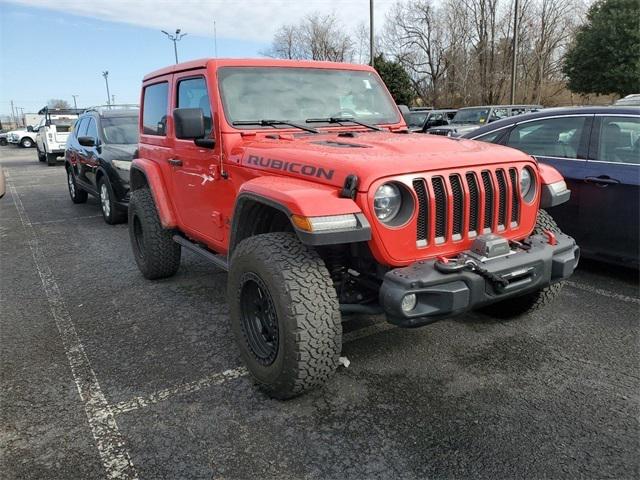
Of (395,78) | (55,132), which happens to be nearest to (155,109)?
(55,132)

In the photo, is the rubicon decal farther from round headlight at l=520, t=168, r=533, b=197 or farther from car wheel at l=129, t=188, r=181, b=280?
car wheel at l=129, t=188, r=181, b=280

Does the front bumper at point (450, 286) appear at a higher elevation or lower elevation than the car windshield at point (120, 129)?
lower

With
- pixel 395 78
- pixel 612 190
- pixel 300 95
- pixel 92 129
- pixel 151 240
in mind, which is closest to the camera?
pixel 300 95

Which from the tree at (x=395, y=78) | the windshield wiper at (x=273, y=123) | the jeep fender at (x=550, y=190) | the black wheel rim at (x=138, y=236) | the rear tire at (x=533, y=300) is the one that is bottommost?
the rear tire at (x=533, y=300)

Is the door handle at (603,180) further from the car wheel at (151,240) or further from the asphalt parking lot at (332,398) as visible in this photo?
the car wheel at (151,240)

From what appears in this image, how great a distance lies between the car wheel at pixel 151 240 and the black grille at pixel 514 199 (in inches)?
125

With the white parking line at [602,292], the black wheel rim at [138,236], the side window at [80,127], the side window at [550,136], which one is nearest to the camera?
the white parking line at [602,292]

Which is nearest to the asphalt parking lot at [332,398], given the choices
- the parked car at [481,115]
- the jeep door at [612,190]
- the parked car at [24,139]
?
the jeep door at [612,190]

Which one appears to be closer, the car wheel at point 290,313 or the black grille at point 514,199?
the car wheel at point 290,313

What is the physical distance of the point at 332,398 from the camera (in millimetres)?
3039

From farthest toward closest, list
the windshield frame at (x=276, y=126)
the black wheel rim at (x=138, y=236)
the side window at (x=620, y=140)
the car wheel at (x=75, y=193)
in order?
the car wheel at (x=75, y=193) → the black wheel rim at (x=138, y=236) → the side window at (x=620, y=140) → the windshield frame at (x=276, y=126)

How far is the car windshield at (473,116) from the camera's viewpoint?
16.0 meters

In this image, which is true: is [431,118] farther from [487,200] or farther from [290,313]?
[290,313]

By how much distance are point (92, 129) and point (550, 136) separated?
7334mm
